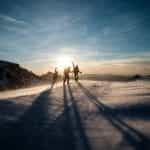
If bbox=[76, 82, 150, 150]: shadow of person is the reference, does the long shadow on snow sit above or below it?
below

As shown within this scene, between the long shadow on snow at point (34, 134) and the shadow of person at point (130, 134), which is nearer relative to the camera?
the shadow of person at point (130, 134)

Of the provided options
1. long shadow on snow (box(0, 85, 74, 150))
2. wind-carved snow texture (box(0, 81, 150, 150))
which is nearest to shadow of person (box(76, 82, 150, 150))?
wind-carved snow texture (box(0, 81, 150, 150))

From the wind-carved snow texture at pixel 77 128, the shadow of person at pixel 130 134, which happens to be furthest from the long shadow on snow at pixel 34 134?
the shadow of person at pixel 130 134

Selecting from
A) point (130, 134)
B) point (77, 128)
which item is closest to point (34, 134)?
point (77, 128)

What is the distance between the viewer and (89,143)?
133 inches

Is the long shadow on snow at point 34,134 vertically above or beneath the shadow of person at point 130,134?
beneath

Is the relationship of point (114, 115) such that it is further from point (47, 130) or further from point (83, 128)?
point (47, 130)

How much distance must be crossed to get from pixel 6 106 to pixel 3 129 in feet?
7.85

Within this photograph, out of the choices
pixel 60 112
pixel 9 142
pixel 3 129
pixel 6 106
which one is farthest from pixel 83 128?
pixel 6 106

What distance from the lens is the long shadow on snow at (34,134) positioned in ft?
10.8

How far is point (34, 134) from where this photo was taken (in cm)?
383

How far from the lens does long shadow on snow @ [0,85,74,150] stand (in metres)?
3.29

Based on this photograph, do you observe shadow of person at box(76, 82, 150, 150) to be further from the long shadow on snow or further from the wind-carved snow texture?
the long shadow on snow

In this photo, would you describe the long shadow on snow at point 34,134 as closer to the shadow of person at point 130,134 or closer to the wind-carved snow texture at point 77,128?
the wind-carved snow texture at point 77,128
